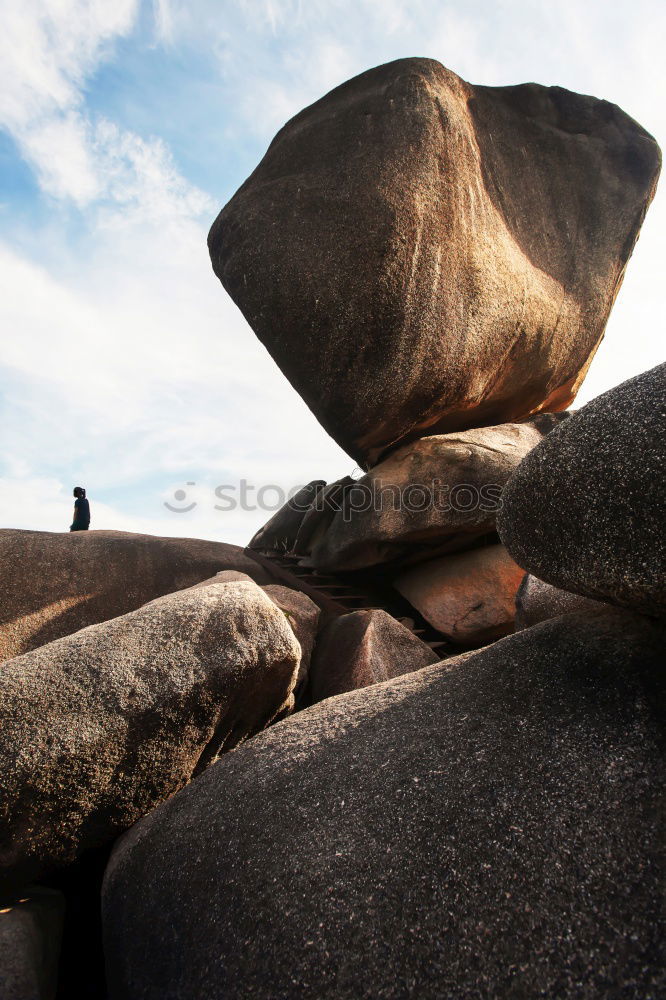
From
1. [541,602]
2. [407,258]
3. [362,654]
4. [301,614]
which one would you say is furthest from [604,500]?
[407,258]

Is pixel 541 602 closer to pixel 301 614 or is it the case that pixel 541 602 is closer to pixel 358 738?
pixel 301 614

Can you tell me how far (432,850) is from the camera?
1670 mm

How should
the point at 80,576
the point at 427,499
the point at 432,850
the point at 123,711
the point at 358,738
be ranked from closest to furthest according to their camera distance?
the point at 432,850 < the point at 358,738 < the point at 123,711 < the point at 80,576 < the point at 427,499

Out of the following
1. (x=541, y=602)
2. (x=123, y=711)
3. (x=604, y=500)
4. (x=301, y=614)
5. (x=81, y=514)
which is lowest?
(x=301, y=614)

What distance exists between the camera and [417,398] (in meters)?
5.25

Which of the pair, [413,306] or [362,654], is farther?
[413,306]

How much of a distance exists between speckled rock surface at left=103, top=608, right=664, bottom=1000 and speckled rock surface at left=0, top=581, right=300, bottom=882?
0.73 ft

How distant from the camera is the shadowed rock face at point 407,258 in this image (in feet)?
16.0

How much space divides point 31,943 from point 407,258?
15.1 ft

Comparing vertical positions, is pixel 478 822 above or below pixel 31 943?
above

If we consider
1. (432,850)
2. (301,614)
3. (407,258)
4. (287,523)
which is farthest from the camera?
(287,523)

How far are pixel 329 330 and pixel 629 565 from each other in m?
3.59

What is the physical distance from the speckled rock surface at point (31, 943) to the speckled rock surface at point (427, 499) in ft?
11.6

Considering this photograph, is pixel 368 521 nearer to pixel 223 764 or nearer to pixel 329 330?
pixel 329 330
